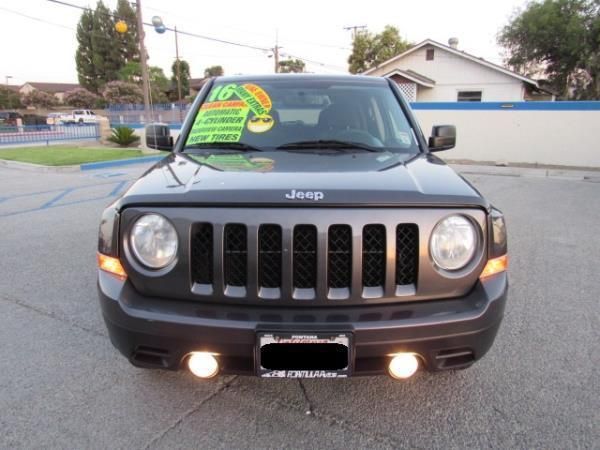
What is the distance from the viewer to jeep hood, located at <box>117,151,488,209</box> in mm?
1833

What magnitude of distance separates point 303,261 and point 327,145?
45.0 inches

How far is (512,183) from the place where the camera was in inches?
393

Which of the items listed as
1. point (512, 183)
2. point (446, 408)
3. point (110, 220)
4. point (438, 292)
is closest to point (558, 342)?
point (446, 408)

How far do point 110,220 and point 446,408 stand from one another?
1.86m

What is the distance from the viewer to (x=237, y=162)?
2393 millimetres

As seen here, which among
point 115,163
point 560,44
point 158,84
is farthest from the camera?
point 158,84

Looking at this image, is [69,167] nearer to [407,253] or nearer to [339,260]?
[339,260]

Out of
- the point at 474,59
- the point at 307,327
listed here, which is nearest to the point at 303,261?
the point at 307,327

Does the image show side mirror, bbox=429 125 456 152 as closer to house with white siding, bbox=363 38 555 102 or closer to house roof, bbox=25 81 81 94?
house with white siding, bbox=363 38 555 102

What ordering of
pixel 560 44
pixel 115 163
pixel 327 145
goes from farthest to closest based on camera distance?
pixel 560 44 < pixel 115 163 < pixel 327 145

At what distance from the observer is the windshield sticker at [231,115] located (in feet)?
9.59

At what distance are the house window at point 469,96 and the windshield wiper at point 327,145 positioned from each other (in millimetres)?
23403

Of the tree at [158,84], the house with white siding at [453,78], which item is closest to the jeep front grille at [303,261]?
the house with white siding at [453,78]

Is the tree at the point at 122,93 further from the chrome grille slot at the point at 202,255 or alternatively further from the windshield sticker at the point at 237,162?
the chrome grille slot at the point at 202,255
